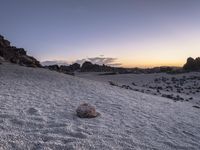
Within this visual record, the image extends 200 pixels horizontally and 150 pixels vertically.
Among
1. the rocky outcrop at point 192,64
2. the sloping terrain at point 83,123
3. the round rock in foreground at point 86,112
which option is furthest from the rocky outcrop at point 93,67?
the round rock in foreground at point 86,112

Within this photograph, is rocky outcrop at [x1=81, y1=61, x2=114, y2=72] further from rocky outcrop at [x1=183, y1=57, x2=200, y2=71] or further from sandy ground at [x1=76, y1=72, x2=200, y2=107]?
sandy ground at [x1=76, y1=72, x2=200, y2=107]

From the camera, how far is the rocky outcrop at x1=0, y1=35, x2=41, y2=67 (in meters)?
19.0

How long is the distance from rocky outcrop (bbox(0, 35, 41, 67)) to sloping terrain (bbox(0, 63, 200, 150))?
297 inches

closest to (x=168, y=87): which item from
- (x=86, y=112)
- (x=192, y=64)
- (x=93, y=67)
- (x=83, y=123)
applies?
(x=86, y=112)

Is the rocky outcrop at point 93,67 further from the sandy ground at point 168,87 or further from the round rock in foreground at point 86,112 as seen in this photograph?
the round rock in foreground at point 86,112

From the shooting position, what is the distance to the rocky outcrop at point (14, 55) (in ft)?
62.2

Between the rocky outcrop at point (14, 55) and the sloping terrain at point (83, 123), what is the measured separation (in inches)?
297

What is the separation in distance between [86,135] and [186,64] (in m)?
34.5

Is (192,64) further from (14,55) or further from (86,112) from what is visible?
(86,112)

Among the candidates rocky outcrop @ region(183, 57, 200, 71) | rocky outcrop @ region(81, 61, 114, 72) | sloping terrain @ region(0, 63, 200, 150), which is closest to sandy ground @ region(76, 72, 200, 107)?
sloping terrain @ region(0, 63, 200, 150)

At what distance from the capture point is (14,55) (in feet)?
66.5

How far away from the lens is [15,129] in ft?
21.0

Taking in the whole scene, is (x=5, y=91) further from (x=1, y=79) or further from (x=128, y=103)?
(x=128, y=103)

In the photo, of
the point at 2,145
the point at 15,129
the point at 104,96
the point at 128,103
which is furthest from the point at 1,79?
the point at 2,145
